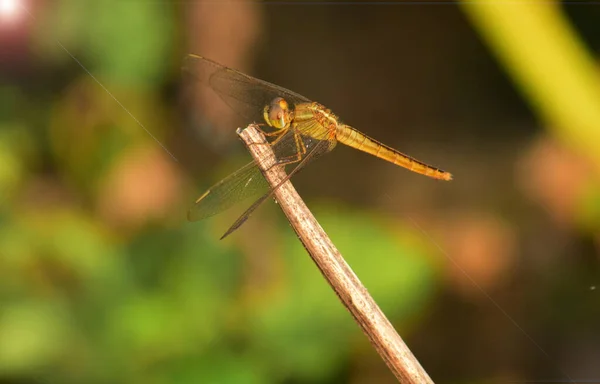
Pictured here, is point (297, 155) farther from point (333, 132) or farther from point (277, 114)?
point (333, 132)

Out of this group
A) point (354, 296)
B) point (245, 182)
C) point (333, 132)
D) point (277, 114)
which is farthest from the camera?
point (333, 132)

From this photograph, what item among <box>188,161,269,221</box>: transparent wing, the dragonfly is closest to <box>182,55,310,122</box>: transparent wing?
the dragonfly

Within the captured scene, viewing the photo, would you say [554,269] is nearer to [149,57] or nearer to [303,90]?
[303,90]

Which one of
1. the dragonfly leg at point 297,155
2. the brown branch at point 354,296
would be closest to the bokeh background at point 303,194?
the dragonfly leg at point 297,155

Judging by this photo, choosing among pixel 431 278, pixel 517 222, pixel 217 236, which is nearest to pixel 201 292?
pixel 217 236

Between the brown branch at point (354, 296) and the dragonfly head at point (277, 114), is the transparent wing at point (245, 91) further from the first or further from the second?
the brown branch at point (354, 296)

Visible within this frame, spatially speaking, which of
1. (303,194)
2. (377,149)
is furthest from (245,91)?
(303,194)

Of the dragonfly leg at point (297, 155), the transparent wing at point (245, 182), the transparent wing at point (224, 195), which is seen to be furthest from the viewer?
the transparent wing at point (224, 195)
